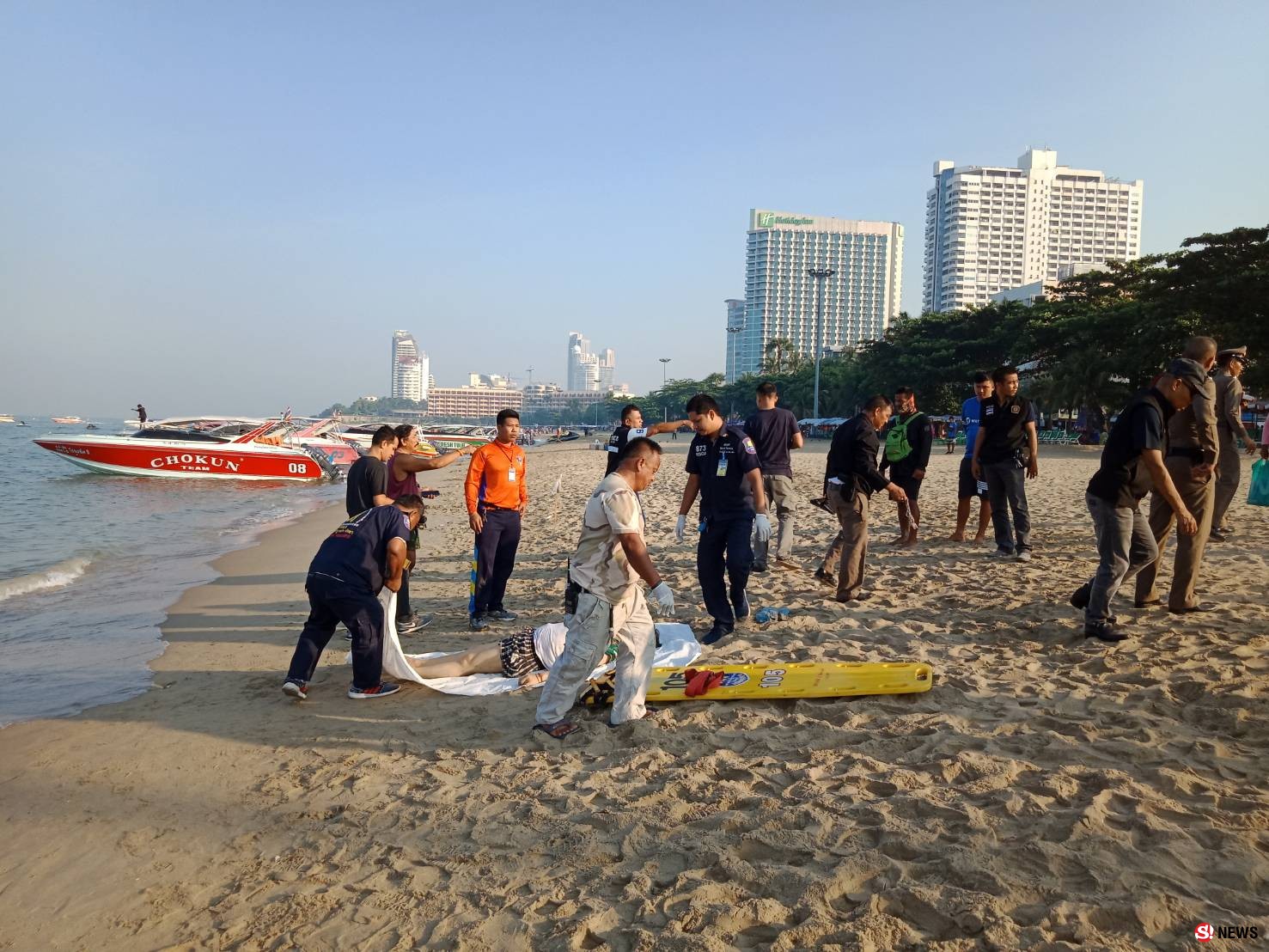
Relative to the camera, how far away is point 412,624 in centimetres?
689

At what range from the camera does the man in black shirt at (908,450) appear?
885 centimetres

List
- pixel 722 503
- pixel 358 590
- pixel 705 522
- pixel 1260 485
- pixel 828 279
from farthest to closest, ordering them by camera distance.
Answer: pixel 828 279, pixel 1260 485, pixel 705 522, pixel 722 503, pixel 358 590

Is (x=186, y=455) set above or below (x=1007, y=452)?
below

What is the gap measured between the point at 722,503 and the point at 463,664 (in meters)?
2.19

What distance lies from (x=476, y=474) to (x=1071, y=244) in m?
178

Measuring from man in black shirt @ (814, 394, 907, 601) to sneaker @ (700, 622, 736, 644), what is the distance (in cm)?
A: 138

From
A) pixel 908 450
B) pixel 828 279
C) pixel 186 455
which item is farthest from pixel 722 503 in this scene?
pixel 828 279

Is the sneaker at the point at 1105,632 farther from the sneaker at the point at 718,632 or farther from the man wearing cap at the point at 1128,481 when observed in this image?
the sneaker at the point at 718,632

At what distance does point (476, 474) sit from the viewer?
263 inches

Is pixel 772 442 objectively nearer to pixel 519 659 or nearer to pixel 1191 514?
pixel 1191 514

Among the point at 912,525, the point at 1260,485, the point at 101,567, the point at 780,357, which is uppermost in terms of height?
the point at 780,357

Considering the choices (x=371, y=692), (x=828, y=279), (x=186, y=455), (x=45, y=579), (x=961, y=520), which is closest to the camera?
(x=371, y=692)

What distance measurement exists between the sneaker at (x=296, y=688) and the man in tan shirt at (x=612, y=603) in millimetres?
1779

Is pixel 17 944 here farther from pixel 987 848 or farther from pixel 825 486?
pixel 825 486
